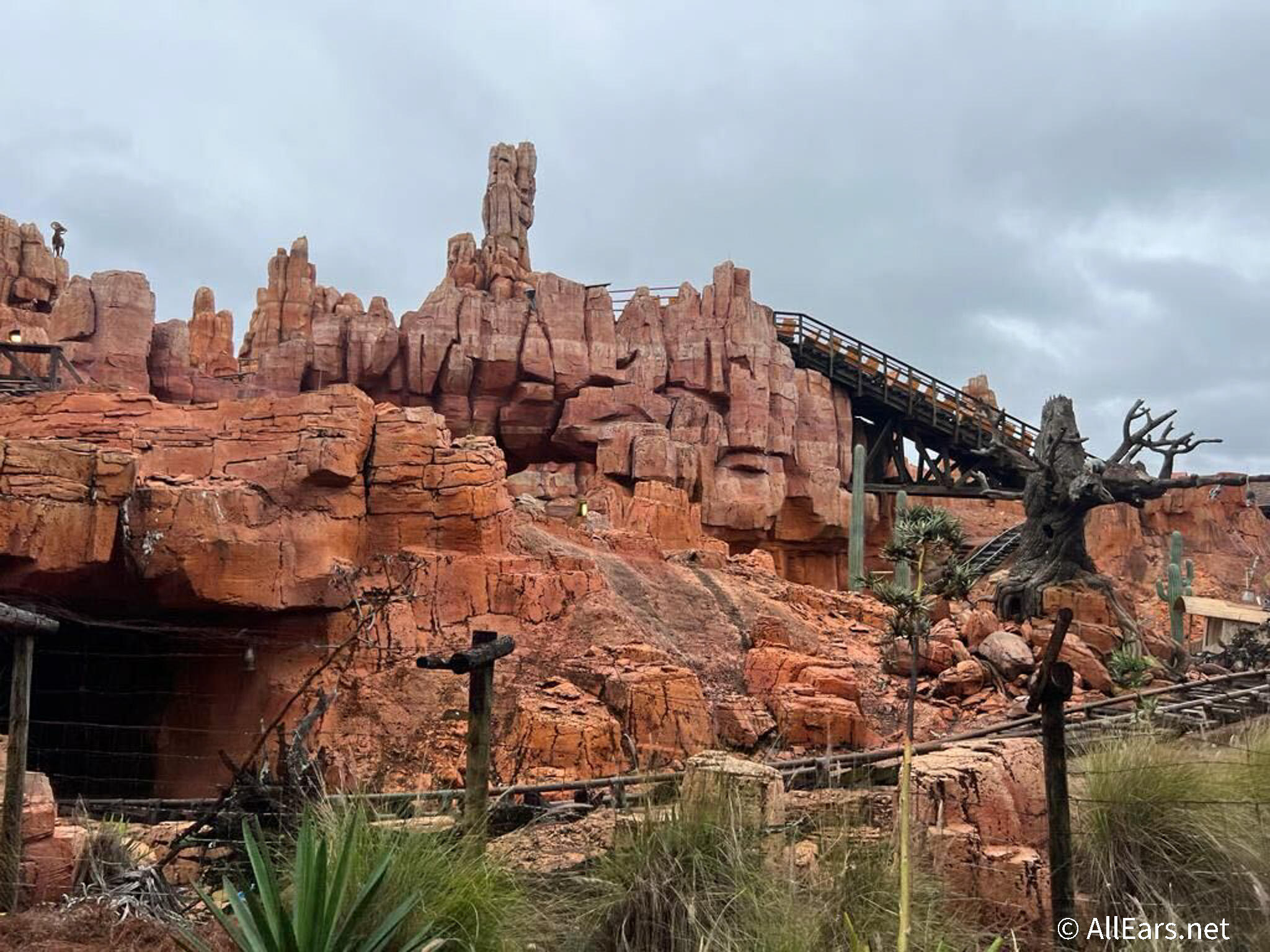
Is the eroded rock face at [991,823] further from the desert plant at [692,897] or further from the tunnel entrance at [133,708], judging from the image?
the tunnel entrance at [133,708]

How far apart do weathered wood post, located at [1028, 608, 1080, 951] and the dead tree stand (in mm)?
12916

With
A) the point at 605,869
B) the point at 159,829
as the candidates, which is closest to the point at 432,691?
the point at 159,829

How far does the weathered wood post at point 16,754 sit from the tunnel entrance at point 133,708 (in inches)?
284

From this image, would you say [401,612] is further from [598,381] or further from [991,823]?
[598,381]

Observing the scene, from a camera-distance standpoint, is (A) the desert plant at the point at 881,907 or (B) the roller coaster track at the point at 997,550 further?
(B) the roller coaster track at the point at 997,550

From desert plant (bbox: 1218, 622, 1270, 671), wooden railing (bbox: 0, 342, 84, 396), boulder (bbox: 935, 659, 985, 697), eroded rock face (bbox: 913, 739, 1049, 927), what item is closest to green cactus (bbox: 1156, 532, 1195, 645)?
desert plant (bbox: 1218, 622, 1270, 671)

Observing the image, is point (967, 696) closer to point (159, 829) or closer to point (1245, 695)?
point (1245, 695)

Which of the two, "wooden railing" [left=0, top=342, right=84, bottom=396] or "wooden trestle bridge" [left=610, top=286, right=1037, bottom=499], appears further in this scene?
"wooden trestle bridge" [left=610, top=286, right=1037, bottom=499]

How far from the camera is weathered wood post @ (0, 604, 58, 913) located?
5.85m

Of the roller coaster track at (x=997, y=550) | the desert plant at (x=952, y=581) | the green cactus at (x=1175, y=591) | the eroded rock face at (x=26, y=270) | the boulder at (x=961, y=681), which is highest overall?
the eroded rock face at (x=26, y=270)

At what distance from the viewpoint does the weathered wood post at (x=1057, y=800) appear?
187 inches

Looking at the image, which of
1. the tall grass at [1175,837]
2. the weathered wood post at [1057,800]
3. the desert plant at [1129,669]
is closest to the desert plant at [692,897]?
the weathered wood post at [1057,800]

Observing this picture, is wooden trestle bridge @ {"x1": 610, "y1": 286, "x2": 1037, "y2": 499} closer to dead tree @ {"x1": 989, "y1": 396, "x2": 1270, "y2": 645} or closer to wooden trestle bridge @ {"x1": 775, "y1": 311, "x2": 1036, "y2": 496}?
wooden trestle bridge @ {"x1": 775, "y1": 311, "x2": 1036, "y2": 496}

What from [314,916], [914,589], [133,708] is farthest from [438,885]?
[133,708]
